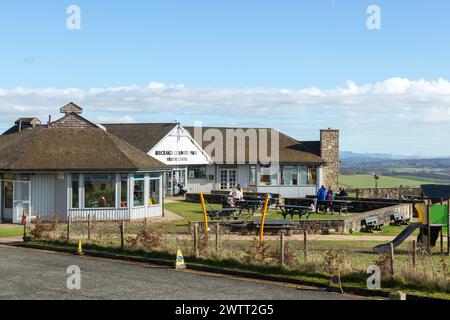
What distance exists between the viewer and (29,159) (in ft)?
108

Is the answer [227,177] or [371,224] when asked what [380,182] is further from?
[371,224]

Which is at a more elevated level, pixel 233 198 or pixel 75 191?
pixel 75 191

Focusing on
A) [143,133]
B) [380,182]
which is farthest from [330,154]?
[380,182]

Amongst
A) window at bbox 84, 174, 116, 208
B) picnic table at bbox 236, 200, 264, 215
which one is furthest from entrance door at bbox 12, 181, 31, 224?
picnic table at bbox 236, 200, 264, 215

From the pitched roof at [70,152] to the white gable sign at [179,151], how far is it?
1566 centimetres

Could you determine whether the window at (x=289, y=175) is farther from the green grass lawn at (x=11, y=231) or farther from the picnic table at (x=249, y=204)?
the green grass lawn at (x=11, y=231)

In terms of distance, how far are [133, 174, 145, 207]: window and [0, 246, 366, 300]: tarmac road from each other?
1404 cm

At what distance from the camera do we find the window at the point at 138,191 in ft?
111

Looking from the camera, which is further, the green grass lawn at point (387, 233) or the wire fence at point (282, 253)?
the green grass lawn at point (387, 233)

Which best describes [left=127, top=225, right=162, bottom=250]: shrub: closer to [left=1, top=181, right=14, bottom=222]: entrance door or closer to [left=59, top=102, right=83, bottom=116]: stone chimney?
[left=1, top=181, right=14, bottom=222]: entrance door

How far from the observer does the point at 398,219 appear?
1336 inches

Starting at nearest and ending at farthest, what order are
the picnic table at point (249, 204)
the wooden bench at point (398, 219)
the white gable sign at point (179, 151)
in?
1. the wooden bench at point (398, 219)
2. the picnic table at point (249, 204)
3. the white gable sign at point (179, 151)

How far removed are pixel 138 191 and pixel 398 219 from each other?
1356cm

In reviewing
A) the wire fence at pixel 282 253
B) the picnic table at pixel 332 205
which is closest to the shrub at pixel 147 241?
the wire fence at pixel 282 253
